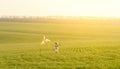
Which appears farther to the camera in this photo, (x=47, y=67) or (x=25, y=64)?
(x=25, y=64)

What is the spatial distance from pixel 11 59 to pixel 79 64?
566 cm

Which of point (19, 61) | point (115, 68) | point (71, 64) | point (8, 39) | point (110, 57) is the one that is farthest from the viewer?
point (8, 39)

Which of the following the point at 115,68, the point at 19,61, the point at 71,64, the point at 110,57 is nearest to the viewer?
the point at 115,68

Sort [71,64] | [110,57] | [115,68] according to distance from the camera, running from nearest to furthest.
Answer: [115,68] → [71,64] → [110,57]

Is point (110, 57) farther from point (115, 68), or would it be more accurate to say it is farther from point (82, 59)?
point (115, 68)

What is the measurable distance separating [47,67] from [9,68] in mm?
2456

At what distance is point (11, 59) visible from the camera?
67.4ft

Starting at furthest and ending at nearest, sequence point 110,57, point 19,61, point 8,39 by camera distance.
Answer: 1. point 8,39
2. point 110,57
3. point 19,61

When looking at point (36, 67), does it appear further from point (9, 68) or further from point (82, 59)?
point (82, 59)

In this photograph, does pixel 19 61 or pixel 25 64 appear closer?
pixel 25 64

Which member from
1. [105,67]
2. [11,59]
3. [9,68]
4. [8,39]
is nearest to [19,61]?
[11,59]

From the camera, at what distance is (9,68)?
17.0 m

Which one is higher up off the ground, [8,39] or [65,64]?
[65,64]

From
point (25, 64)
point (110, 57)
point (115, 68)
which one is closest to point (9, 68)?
point (25, 64)
